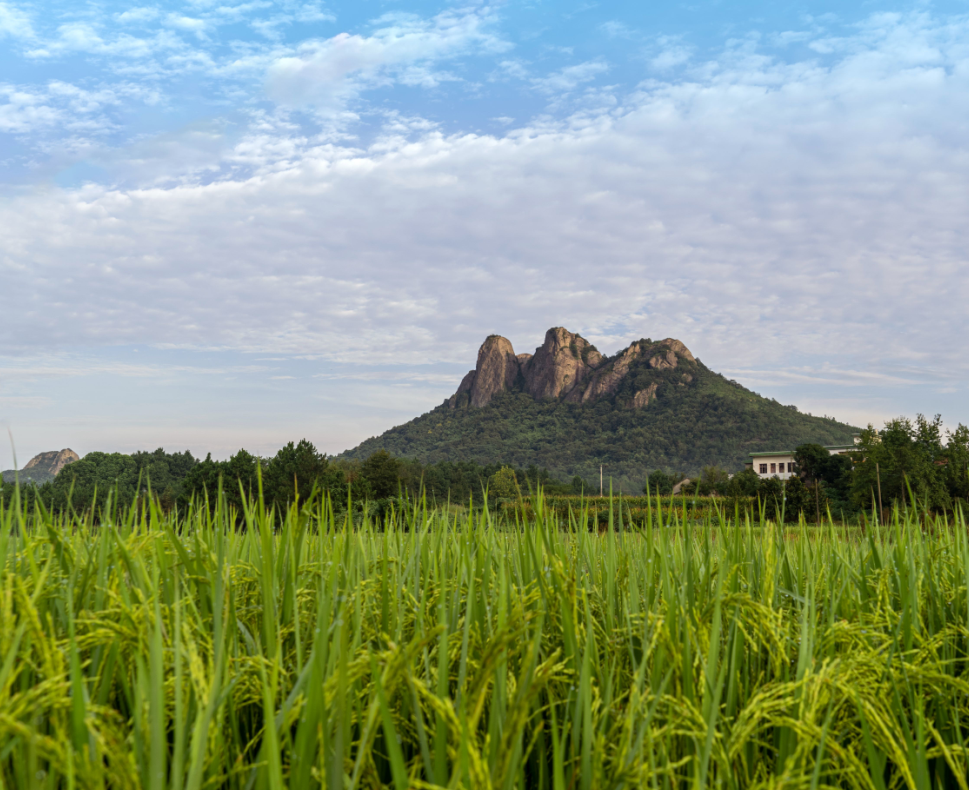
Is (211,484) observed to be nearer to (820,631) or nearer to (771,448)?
(820,631)

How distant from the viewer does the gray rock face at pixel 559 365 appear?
17800 centimetres

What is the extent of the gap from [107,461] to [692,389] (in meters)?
116

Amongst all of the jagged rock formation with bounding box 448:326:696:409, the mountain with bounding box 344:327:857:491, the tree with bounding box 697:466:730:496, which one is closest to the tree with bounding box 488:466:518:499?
the tree with bounding box 697:466:730:496

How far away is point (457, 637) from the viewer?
1939 mm

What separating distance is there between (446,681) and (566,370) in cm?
18113

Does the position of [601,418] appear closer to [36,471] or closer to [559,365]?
[559,365]

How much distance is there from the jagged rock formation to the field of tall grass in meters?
147

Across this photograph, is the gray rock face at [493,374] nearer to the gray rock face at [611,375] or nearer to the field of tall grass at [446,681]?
the gray rock face at [611,375]

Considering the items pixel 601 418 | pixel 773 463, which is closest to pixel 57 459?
pixel 773 463

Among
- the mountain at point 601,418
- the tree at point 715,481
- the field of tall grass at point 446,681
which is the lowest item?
the tree at point 715,481

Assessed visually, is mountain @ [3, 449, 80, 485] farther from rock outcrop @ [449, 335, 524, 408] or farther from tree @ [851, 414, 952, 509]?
rock outcrop @ [449, 335, 524, 408]

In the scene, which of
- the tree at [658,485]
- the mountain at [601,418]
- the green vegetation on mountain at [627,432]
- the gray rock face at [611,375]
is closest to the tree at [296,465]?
the tree at [658,485]

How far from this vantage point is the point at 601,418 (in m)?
147

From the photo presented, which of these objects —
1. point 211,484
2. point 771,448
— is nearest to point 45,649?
point 211,484
